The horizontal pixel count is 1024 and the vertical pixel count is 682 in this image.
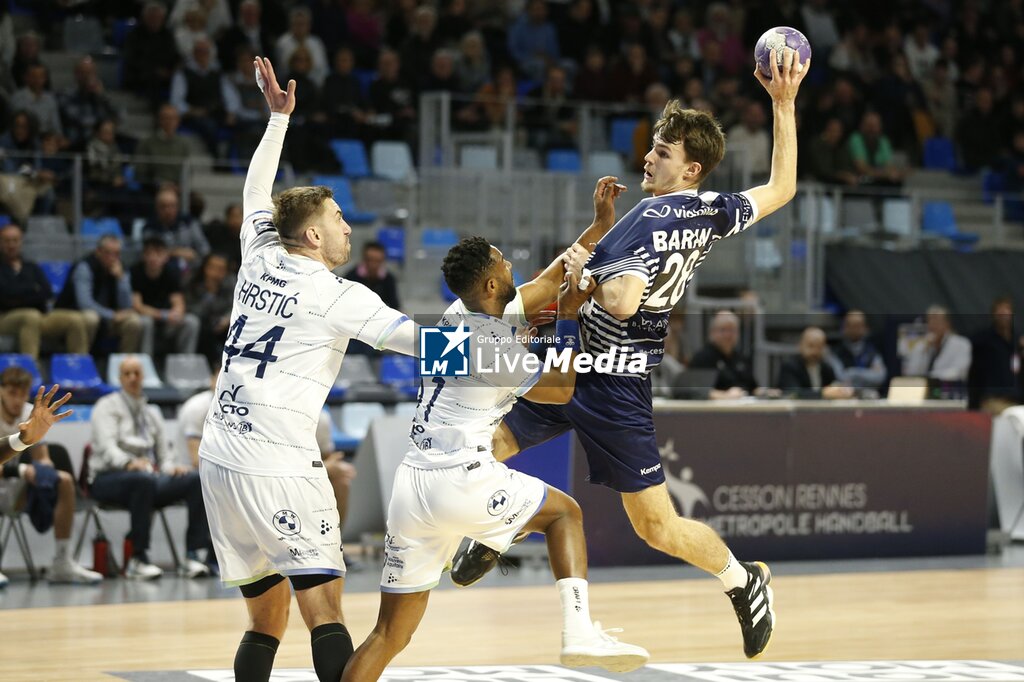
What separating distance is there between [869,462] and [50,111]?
28.8 feet

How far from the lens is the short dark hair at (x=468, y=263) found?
18.5 ft

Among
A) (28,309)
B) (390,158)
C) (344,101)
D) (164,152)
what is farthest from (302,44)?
(28,309)

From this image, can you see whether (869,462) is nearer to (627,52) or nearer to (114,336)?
(114,336)

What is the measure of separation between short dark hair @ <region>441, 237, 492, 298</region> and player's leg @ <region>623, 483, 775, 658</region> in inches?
47.2

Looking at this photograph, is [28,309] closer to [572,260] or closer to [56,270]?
[56,270]

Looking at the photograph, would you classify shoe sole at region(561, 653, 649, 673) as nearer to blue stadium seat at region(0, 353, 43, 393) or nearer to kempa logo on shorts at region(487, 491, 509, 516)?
kempa logo on shorts at region(487, 491, 509, 516)

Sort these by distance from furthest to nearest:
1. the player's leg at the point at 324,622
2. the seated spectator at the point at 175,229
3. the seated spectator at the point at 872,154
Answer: the seated spectator at the point at 872,154
the seated spectator at the point at 175,229
the player's leg at the point at 324,622

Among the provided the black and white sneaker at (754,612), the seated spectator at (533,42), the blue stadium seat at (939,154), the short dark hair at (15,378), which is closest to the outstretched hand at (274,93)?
the black and white sneaker at (754,612)

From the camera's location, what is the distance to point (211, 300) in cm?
1436

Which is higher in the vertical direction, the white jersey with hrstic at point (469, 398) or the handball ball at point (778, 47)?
the handball ball at point (778, 47)

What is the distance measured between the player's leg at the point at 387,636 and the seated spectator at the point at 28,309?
8747 millimetres

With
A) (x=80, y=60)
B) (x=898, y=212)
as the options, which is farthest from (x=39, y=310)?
(x=898, y=212)

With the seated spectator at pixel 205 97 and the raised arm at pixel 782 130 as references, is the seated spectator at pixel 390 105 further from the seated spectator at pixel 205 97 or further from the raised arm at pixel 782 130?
the raised arm at pixel 782 130

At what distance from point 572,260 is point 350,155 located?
1147cm
